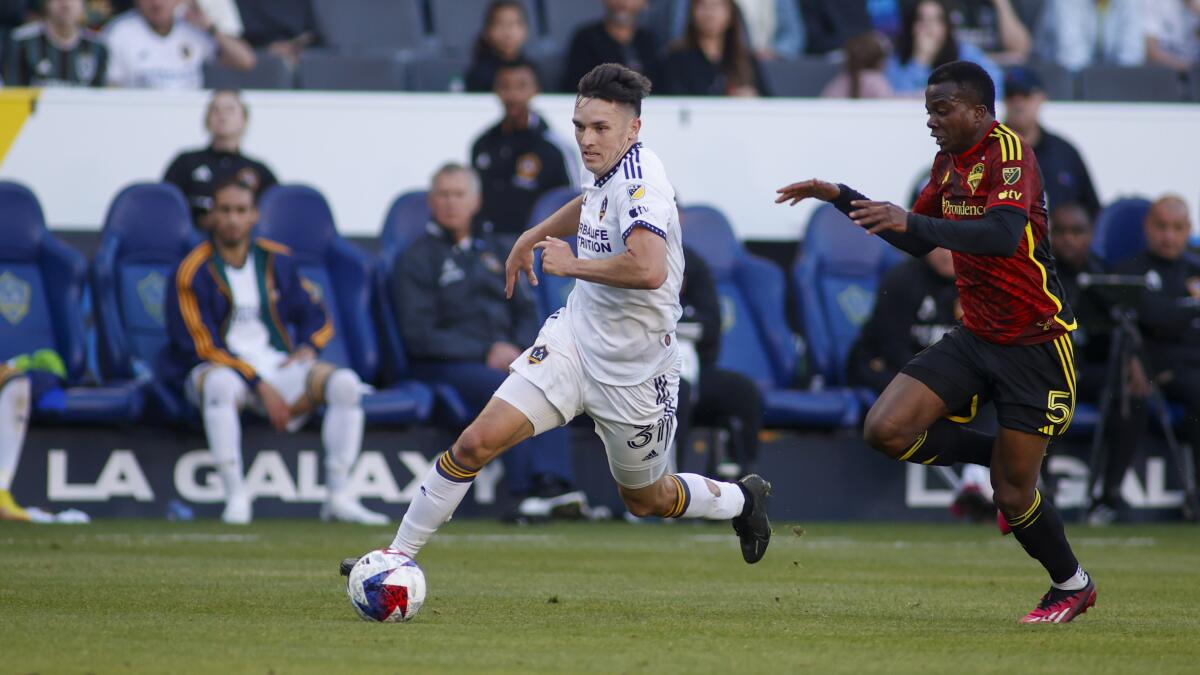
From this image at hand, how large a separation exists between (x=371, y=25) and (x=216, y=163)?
3144 millimetres

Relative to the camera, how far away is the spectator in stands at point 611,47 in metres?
14.5

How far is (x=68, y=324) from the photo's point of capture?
493 inches

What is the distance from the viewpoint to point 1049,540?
7.06 metres

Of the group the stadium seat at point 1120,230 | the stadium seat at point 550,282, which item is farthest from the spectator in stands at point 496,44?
the stadium seat at point 1120,230

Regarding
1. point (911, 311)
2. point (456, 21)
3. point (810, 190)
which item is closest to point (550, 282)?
point (911, 311)

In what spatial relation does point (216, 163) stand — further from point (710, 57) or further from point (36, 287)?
point (710, 57)

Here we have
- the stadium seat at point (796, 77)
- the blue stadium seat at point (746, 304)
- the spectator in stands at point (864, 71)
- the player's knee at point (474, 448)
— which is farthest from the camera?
the stadium seat at point (796, 77)

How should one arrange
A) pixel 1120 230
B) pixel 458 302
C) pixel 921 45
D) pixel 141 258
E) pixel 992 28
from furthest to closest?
pixel 992 28 < pixel 921 45 < pixel 1120 230 < pixel 141 258 < pixel 458 302

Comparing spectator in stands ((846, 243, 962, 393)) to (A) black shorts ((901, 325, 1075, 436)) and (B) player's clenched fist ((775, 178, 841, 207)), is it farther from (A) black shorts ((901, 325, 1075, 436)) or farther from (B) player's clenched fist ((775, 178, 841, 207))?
(B) player's clenched fist ((775, 178, 841, 207))

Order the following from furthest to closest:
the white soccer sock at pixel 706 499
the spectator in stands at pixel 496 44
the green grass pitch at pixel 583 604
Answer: the spectator in stands at pixel 496 44 → the white soccer sock at pixel 706 499 → the green grass pitch at pixel 583 604

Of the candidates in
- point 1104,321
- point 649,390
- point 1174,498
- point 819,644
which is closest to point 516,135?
point 1104,321

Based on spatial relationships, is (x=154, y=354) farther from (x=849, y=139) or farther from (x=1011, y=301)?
(x=1011, y=301)

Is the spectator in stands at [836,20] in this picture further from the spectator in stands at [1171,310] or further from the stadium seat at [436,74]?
the spectator in stands at [1171,310]

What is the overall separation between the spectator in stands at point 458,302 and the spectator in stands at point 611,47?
7.14 ft
